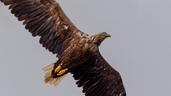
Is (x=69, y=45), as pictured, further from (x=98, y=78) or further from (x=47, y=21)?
(x=98, y=78)

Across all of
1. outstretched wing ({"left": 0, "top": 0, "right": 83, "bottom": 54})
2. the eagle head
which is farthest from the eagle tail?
the eagle head

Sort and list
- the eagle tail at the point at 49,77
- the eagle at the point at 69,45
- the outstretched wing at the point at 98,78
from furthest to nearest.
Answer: the outstretched wing at the point at 98,78 → the eagle tail at the point at 49,77 → the eagle at the point at 69,45

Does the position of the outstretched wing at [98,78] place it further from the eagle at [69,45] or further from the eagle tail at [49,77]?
the eagle tail at [49,77]

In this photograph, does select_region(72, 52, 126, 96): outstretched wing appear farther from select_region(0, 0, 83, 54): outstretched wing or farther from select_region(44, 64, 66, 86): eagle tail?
select_region(0, 0, 83, 54): outstretched wing

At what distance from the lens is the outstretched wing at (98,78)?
27.3 metres

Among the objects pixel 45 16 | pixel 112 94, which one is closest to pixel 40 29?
pixel 45 16

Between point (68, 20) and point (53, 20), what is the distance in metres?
0.45

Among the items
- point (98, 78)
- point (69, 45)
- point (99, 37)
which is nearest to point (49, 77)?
point (69, 45)

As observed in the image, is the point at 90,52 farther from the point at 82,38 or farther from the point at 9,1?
the point at 9,1

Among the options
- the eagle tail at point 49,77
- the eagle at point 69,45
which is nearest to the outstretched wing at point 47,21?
the eagle at point 69,45

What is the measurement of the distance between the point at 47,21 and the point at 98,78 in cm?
184

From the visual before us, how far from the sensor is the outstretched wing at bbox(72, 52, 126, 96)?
27.3 metres

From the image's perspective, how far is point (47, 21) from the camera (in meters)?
27.9

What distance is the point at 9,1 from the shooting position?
27.2 meters
